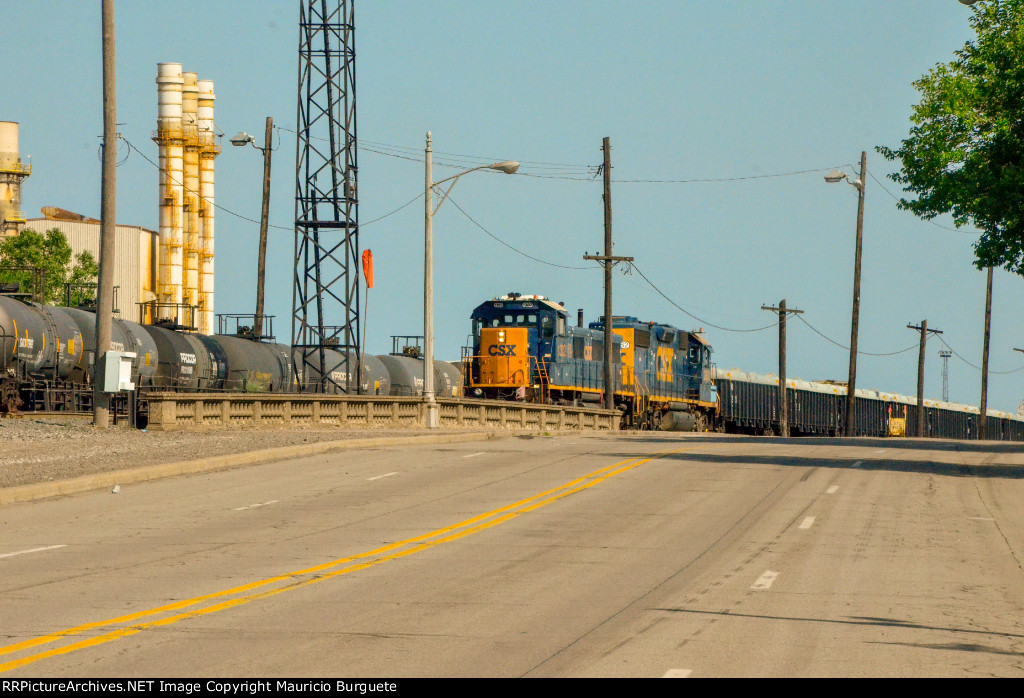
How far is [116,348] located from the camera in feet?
134

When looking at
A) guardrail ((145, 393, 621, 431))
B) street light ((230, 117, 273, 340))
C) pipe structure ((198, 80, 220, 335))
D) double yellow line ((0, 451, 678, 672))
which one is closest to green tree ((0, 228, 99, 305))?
pipe structure ((198, 80, 220, 335))

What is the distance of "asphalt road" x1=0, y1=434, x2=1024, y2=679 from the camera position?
953 centimetres

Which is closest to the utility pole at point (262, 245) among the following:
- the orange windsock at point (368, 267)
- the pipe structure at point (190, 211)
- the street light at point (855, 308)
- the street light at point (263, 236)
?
the street light at point (263, 236)

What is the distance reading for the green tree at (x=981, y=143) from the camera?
95.0ft

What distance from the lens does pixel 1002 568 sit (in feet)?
49.6

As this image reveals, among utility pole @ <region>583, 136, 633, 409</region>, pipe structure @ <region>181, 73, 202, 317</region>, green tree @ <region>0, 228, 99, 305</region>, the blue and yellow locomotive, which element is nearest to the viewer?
Answer: the blue and yellow locomotive

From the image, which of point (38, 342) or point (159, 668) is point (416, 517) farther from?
point (38, 342)

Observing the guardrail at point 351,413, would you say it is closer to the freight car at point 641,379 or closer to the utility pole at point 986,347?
the freight car at point 641,379

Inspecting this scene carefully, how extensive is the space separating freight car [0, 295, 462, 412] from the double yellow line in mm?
20535

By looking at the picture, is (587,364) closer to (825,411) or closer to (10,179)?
(825,411)

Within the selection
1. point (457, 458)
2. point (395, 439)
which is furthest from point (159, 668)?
point (395, 439)

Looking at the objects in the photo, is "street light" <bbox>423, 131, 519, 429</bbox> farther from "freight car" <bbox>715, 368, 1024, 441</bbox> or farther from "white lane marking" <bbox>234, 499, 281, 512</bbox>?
"freight car" <bbox>715, 368, 1024, 441</bbox>

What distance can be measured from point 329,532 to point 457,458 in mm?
11387

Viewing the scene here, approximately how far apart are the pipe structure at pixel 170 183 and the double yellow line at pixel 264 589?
251 ft
